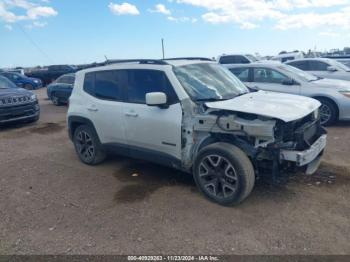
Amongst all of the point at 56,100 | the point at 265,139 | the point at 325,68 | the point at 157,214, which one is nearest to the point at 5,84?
the point at 56,100

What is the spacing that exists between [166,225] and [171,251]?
53 centimetres

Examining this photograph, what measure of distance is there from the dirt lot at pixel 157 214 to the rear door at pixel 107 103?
0.71 m

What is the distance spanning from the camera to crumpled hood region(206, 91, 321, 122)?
3902 mm

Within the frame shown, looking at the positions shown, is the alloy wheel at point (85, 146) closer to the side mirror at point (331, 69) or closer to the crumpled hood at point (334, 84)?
the crumpled hood at point (334, 84)

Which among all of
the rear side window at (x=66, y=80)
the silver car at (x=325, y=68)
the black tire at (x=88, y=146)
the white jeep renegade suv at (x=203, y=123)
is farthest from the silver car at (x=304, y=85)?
the rear side window at (x=66, y=80)

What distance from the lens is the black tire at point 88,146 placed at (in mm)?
5832

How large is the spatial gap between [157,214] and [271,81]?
612 cm

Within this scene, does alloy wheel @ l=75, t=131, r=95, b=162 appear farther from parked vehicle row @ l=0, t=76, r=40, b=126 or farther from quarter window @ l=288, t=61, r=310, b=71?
quarter window @ l=288, t=61, r=310, b=71

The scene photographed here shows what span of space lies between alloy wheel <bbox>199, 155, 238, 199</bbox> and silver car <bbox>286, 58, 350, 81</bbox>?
8.84m

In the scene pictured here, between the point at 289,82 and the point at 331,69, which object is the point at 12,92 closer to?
the point at 289,82

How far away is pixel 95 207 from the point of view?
4430mm

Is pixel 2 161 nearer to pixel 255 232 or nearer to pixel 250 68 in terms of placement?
pixel 255 232

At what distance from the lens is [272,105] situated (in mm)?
4258

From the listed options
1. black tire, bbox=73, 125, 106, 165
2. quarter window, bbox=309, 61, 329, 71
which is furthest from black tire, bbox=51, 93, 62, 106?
quarter window, bbox=309, 61, 329, 71
